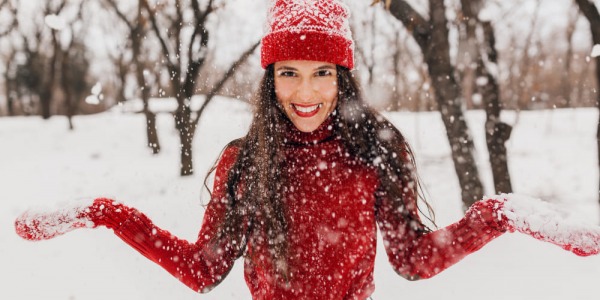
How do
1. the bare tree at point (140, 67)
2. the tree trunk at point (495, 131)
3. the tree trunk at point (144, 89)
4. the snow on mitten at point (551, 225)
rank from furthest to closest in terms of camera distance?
the tree trunk at point (144, 89), the bare tree at point (140, 67), the tree trunk at point (495, 131), the snow on mitten at point (551, 225)

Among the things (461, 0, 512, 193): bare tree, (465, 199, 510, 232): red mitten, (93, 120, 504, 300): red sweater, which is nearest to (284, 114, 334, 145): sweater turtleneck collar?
(93, 120, 504, 300): red sweater

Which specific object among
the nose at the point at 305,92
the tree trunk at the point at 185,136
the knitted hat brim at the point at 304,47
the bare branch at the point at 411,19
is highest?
the bare branch at the point at 411,19

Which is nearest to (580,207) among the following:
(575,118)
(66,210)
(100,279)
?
(100,279)

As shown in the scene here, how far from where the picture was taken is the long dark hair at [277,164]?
178 centimetres

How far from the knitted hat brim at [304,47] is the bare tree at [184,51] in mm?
5965

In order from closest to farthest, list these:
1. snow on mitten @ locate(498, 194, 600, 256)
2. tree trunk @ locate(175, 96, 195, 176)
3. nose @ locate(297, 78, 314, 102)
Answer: snow on mitten @ locate(498, 194, 600, 256) < nose @ locate(297, 78, 314, 102) < tree trunk @ locate(175, 96, 195, 176)

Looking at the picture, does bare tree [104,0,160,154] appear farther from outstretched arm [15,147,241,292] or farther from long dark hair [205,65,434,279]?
outstretched arm [15,147,241,292]

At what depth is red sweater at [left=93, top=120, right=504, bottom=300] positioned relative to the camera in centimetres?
166

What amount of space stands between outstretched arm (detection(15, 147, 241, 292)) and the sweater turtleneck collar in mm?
223

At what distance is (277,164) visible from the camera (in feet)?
6.08

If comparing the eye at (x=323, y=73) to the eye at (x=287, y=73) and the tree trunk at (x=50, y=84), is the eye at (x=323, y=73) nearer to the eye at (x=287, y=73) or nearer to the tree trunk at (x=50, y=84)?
the eye at (x=287, y=73)

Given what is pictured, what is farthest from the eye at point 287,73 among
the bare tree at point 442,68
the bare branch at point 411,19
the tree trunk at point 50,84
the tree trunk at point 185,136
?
the tree trunk at point 50,84

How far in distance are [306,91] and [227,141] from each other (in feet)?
32.6

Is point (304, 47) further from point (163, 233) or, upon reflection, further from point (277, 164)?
point (163, 233)
